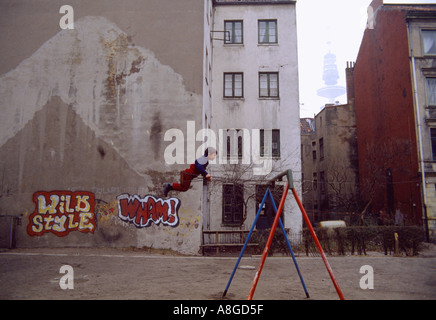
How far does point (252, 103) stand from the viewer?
71.9 ft

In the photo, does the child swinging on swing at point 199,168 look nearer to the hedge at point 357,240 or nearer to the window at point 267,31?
the hedge at point 357,240

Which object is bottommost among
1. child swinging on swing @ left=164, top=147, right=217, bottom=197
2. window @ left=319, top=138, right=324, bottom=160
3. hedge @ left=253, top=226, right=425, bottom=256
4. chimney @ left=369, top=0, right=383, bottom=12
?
hedge @ left=253, top=226, right=425, bottom=256

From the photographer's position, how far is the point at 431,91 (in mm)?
22391

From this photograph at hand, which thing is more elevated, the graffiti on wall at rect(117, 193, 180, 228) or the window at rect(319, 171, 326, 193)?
the window at rect(319, 171, 326, 193)

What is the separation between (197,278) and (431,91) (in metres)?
21.0

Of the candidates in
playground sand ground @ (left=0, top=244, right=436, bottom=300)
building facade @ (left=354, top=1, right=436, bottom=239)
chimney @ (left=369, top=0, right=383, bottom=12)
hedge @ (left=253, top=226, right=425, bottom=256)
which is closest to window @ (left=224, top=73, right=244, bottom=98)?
hedge @ (left=253, top=226, right=425, bottom=256)

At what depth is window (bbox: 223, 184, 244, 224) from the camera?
2028cm

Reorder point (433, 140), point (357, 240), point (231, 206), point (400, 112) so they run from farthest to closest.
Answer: point (400, 112), point (433, 140), point (231, 206), point (357, 240)

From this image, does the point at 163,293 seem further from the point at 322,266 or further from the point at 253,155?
the point at 253,155

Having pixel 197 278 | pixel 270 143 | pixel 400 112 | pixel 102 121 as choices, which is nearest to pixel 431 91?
pixel 400 112

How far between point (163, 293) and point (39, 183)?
12008 millimetres

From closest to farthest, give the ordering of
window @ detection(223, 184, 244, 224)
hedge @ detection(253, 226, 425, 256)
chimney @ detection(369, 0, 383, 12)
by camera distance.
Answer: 1. hedge @ detection(253, 226, 425, 256)
2. window @ detection(223, 184, 244, 224)
3. chimney @ detection(369, 0, 383, 12)

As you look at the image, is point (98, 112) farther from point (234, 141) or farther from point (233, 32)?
point (233, 32)

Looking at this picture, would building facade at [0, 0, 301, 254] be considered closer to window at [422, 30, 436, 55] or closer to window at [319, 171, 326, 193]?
window at [422, 30, 436, 55]
